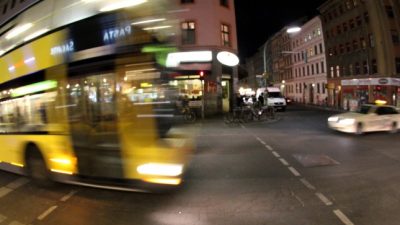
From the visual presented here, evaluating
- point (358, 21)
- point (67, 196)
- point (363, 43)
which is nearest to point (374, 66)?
point (363, 43)

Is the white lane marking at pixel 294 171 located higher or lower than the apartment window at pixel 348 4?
lower

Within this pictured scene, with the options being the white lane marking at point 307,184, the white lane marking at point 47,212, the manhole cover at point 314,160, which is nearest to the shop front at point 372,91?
the manhole cover at point 314,160

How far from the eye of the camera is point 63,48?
28.8ft

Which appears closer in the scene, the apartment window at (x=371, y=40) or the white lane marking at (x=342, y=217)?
the white lane marking at (x=342, y=217)

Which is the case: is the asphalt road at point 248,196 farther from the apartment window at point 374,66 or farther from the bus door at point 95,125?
the apartment window at point 374,66

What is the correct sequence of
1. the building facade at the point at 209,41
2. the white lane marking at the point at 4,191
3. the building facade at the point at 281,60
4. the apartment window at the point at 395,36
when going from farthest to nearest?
the building facade at the point at 281,60
the apartment window at the point at 395,36
the building facade at the point at 209,41
the white lane marking at the point at 4,191

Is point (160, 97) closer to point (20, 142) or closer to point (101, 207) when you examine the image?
point (101, 207)

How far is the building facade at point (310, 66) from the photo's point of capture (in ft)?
222

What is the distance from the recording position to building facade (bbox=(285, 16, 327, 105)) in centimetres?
6756

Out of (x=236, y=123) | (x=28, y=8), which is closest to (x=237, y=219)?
(x=28, y=8)

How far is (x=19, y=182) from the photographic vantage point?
11.2 m

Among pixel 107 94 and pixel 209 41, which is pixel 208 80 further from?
pixel 107 94

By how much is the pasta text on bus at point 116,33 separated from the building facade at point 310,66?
55053 mm

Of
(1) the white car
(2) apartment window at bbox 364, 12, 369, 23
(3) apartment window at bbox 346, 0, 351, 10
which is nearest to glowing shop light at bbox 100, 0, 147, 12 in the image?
(1) the white car
